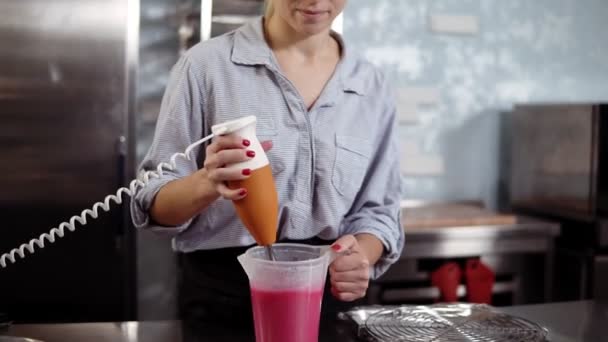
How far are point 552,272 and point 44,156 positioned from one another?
1997 mm

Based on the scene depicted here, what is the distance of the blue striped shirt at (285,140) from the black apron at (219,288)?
3cm

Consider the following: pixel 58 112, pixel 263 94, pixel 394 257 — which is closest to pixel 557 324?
pixel 394 257

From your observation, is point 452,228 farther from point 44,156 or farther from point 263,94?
point 44,156

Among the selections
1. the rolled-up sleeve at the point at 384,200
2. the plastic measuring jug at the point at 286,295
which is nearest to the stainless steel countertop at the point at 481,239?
the rolled-up sleeve at the point at 384,200

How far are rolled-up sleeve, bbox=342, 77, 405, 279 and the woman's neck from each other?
192 millimetres

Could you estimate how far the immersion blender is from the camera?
3.04ft

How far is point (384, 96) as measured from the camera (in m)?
1.56

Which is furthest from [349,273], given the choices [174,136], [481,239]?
[481,239]

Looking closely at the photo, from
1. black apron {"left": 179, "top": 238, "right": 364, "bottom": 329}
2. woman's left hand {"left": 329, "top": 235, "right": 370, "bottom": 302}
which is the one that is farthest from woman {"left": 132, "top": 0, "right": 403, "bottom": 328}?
woman's left hand {"left": 329, "top": 235, "right": 370, "bottom": 302}

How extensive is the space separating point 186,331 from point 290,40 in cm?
65

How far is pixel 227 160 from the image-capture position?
3.10ft

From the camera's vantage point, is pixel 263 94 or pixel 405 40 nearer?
Answer: pixel 263 94

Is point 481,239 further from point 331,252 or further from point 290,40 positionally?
point 331,252

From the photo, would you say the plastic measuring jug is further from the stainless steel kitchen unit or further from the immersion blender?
the stainless steel kitchen unit
